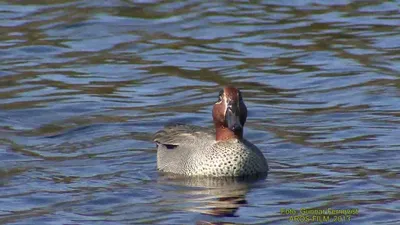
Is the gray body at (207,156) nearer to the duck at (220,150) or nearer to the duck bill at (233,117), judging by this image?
the duck at (220,150)

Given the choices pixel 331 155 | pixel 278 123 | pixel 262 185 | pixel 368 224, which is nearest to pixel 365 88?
pixel 278 123

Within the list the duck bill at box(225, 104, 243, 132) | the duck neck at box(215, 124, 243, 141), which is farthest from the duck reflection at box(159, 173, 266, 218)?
the duck bill at box(225, 104, 243, 132)

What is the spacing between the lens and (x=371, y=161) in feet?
40.3

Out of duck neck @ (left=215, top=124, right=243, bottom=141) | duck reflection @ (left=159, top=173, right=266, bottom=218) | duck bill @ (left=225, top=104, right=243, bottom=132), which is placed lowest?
duck reflection @ (left=159, top=173, right=266, bottom=218)

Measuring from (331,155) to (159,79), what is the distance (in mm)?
4529

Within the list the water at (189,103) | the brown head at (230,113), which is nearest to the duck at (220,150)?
the brown head at (230,113)

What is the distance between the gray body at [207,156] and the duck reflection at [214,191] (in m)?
0.09

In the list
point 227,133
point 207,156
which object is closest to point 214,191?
point 207,156

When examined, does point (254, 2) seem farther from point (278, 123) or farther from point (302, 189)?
point (302, 189)

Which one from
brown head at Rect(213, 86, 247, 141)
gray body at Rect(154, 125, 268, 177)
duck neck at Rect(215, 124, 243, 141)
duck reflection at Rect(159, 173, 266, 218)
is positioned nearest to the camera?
duck reflection at Rect(159, 173, 266, 218)

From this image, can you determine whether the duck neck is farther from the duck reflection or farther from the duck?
the duck reflection

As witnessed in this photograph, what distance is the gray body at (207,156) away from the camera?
12.1 meters

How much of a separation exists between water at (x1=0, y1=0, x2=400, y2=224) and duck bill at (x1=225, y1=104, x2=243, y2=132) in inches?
21.9

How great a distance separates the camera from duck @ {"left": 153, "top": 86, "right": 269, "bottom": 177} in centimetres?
1198
